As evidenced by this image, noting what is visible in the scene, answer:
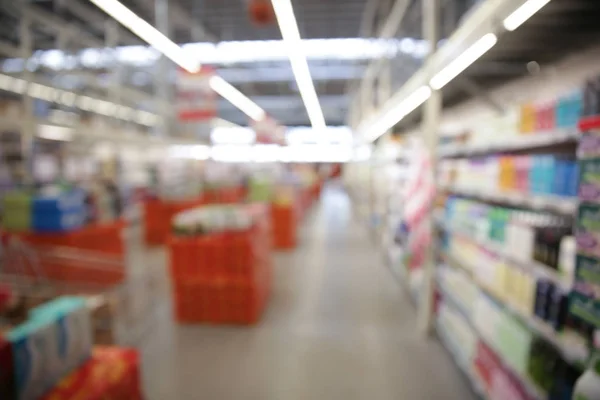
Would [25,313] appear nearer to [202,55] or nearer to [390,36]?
[390,36]

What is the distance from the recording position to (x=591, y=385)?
5.08ft

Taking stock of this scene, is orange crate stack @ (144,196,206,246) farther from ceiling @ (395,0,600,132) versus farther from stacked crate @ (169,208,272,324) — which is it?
ceiling @ (395,0,600,132)

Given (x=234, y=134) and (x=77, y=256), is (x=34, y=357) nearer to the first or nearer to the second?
(x=77, y=256)

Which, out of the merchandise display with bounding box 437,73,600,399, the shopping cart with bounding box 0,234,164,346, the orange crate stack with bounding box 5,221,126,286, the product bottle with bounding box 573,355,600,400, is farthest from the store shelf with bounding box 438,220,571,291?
the orange crate stack with bounding box 5,221,126,286

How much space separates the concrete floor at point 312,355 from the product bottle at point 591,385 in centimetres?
178

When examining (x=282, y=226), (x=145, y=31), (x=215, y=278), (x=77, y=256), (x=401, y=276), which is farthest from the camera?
(x=282, y=226)

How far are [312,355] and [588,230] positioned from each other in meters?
2.81

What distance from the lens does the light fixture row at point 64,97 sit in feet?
24.3

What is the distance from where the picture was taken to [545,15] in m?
2.75

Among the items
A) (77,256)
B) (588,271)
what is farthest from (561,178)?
(77,256)

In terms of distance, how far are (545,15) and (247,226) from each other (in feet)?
11.3

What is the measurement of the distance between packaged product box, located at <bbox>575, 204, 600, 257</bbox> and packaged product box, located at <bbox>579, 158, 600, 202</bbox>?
4 centimetres

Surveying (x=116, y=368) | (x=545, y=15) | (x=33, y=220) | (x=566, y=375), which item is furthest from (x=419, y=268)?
(x=33, y=220)

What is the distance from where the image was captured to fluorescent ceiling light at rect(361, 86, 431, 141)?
461 cm
